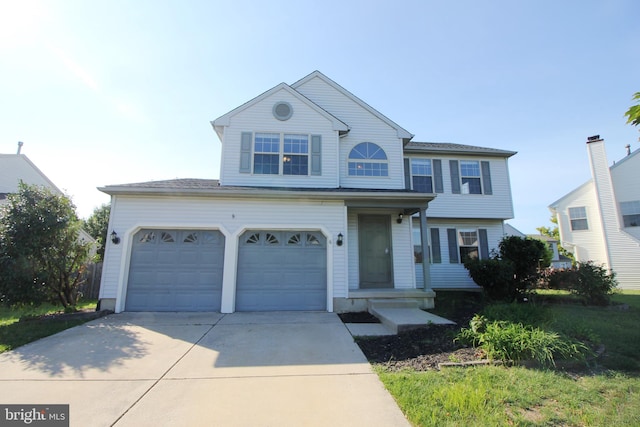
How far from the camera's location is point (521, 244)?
31.1ft

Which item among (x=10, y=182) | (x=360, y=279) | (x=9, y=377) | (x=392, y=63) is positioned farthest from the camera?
(x=10, y=182)

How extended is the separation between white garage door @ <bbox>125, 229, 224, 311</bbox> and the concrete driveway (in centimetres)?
164

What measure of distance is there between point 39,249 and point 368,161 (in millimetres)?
9689

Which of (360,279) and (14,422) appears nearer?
(14,422)

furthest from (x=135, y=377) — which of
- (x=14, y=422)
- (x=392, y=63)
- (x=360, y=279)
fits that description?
(x=392, y=63)

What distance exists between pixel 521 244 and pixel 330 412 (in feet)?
31.8

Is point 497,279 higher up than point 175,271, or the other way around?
point 175,271

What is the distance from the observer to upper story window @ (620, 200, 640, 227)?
1376 centimetres

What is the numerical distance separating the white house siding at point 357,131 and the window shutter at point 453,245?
376cm

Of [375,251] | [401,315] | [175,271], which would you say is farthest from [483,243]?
[175,271]

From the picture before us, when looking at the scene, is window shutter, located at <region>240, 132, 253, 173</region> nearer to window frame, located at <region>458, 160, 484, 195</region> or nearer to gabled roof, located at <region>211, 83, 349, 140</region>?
gabled roof, located at <region>211, 83, 349, 140</region>

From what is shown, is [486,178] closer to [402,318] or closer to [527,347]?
[402,318]

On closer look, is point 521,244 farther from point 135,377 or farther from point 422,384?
point 135,377

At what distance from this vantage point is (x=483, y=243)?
11.9 meters
